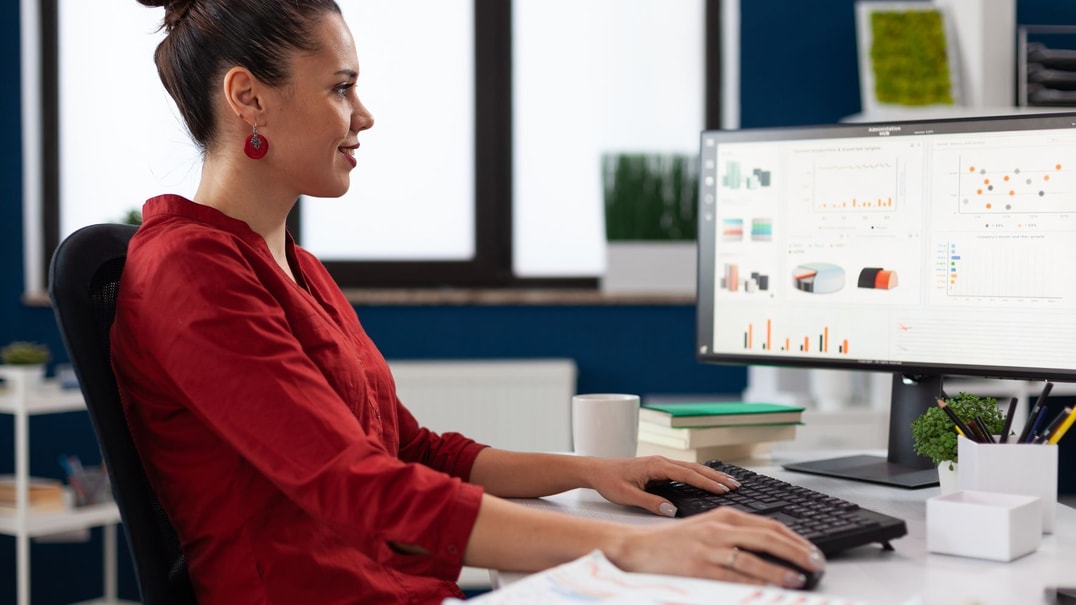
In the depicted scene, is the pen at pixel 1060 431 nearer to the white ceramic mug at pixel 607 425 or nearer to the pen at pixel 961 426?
the pen at pixel 961 426

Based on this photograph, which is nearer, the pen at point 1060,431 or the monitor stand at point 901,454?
the pen at point 1060,431

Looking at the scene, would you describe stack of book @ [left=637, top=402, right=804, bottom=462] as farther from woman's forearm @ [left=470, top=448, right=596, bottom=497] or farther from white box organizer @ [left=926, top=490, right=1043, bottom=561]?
white box organizer @ [left=926, top=490, right=1043, bottom=561]

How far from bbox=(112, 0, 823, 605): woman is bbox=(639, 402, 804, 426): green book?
228 millimetres

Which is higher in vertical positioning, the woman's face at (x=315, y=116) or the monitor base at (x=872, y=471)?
the woman's face at (x=315, y=116)

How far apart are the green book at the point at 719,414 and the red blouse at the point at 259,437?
15.9 inches

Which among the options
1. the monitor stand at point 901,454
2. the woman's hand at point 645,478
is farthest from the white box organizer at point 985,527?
the monitor stand at point 901,454

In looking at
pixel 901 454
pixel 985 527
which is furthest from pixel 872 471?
pixel 985 527

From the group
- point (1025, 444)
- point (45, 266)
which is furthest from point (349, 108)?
point (45, 266)

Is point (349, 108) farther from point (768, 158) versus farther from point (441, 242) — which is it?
point (441, 242)

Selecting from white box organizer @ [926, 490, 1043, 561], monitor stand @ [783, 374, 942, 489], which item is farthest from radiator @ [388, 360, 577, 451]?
white box organizer @ [926, 490, 1043, 561]

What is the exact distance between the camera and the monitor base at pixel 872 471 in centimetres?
131

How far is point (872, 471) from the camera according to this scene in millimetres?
1365

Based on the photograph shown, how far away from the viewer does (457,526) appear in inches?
36.5

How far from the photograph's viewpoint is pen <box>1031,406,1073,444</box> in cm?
109
